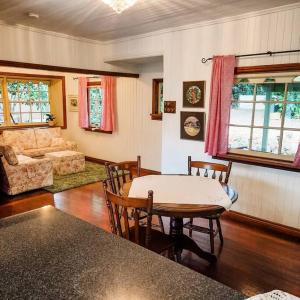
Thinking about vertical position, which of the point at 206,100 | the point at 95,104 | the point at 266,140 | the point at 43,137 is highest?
the point at 206,100

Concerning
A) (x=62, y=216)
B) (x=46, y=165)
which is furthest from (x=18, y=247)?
(x=46, y=165)

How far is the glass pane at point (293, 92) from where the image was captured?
311 cm

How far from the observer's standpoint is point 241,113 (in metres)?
3.62

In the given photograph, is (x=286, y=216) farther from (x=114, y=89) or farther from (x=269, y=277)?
(x=114, y=89)

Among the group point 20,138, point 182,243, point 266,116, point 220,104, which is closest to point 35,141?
point 20,138

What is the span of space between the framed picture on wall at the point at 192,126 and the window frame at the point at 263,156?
436 mm

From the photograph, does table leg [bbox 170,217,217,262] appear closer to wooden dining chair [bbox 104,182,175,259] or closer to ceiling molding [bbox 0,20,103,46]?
wooden dining chair [bbox 104,182,175,259]

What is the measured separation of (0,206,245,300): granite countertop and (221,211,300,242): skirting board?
274 centimetres

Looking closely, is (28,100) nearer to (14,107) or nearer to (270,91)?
(14,107)

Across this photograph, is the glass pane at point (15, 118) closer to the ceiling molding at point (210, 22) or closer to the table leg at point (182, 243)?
the ceiling molding at point (210, 22)

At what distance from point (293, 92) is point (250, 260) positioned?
6.24ft

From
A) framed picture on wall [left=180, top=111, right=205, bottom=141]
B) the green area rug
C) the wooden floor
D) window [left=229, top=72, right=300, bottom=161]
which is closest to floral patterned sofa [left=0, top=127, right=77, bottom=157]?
the green area rug

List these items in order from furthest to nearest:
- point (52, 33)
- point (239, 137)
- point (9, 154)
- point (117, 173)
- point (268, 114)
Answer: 1. point (9, 154)
2. point (52, 33)
3. point (239, 137)
4. point (268, 114)
5. point (117, 173)

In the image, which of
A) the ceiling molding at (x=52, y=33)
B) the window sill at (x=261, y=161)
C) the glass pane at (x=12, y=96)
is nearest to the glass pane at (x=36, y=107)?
the glass pane at (x=12, y=96)
